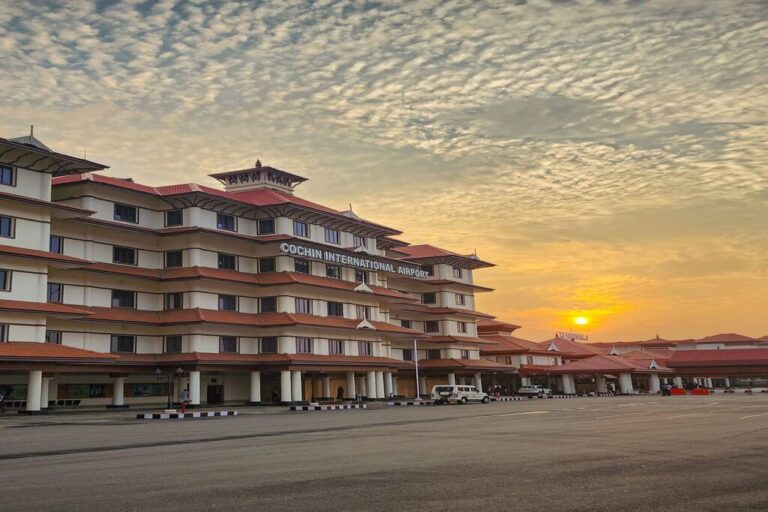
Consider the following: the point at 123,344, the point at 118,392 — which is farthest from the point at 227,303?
the point at 118,392

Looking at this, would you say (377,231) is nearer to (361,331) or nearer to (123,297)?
(361,331)

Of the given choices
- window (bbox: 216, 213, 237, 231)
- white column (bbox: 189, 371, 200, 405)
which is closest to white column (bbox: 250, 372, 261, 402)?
white column (bbox: 189, 371, 200, 405)

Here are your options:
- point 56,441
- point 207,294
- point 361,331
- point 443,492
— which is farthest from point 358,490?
point 361,331

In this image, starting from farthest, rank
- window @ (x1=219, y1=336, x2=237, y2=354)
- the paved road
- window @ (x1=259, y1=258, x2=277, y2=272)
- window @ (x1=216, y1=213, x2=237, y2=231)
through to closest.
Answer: window @ (x1=259, y1=258, x2=277, y2=272) → window @ (x1=216, y1=213, x2=237, y2=231) → window @ (x1=219, y1=336, x2=237, y2=354) → the paved road

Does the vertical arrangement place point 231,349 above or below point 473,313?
below

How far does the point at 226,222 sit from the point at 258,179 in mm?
8900

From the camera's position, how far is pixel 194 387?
2103 inches

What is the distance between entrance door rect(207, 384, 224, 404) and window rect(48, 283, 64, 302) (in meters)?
14.6

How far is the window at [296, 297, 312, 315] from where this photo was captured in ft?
199

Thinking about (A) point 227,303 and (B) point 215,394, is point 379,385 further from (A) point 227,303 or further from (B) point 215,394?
(A) point 227,303

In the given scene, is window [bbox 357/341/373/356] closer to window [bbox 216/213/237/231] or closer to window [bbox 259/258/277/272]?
window [bbox 259/258/277/272]

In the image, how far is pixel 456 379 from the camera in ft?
285

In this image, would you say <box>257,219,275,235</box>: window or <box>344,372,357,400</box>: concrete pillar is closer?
<box>257,219,275,235</box>: window

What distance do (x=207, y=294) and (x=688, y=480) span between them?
48342 millimetres
